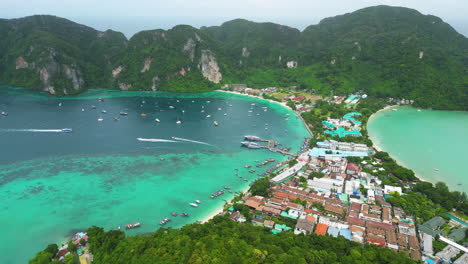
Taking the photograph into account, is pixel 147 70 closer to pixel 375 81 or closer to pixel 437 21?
pixel 375 81

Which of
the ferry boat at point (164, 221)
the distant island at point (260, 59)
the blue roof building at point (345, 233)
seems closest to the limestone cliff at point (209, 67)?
the distant island at point (260, 59)

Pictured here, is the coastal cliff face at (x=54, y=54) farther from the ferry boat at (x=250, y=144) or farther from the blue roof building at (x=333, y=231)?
the blue roof building at (x=333, y=231)

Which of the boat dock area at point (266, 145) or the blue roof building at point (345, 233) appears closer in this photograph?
the blue roof building at point (345, 233)

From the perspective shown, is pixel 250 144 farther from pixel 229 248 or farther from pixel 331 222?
pixel 229 248

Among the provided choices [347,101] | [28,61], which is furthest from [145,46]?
[347,101]

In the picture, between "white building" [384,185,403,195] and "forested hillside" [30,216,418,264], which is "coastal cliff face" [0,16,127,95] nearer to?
"forested hillside" [30,216,418,264]
